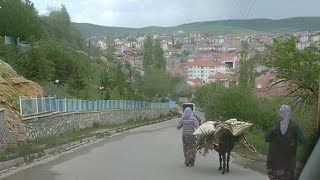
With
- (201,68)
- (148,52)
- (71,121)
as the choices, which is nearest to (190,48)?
(201,68)

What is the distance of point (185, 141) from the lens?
14797 mm

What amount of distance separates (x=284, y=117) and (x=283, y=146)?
19.5 inches

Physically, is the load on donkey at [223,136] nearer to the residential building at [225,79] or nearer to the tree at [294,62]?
the tree at [294,62]

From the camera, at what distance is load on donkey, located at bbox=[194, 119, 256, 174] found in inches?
514

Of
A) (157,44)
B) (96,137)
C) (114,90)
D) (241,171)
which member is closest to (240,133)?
(241,171)

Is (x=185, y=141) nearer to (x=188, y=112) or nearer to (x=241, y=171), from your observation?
(x=188, y=112)

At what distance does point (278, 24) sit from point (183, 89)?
72.9 m

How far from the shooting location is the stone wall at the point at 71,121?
22656 millimetres

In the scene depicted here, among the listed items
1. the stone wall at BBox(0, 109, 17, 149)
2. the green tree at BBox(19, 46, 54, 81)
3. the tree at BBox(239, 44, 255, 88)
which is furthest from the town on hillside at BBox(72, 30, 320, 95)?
the stone wall at BBox(0, 109, 17, 149)

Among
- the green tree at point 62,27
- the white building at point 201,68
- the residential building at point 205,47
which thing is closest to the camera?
the green tree at point 62,27

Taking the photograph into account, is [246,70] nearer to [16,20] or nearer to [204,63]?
[16,20]

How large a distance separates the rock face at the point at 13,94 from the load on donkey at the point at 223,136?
742 cm

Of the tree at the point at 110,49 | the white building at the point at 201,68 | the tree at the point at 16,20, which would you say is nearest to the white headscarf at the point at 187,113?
the tree at the point at 16,20

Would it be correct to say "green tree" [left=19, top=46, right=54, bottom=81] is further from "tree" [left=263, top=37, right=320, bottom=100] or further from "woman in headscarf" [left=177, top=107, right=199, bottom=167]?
"woman in headscarf" [left=177, top=107, right=199, bottom=167]
